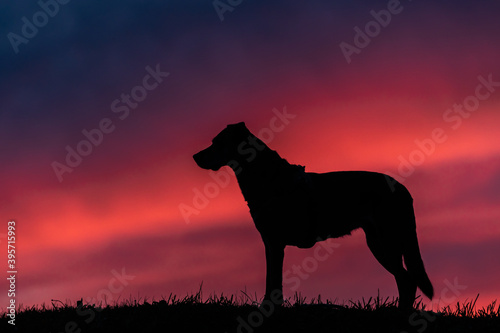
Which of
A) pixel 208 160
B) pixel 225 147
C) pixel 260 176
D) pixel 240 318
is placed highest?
pixel 225 147

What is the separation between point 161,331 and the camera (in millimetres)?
6496

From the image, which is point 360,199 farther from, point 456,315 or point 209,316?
point 209,316

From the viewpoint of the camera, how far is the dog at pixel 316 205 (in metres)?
8.61

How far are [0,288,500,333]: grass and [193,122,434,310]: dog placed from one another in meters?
1.08

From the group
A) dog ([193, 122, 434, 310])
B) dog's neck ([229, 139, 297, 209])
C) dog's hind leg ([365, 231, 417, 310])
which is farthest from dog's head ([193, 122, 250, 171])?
dog's hind leg ([365, 231, 417, 310])

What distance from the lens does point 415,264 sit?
360 inches

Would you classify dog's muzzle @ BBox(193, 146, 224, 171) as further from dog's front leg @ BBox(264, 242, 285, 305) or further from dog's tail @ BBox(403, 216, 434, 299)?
dog's tail @ BBox(403, 216, 434, 299)

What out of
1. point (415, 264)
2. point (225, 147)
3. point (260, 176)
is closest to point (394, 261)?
point (415, 264)

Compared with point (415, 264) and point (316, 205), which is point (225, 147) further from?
point (415, 264)

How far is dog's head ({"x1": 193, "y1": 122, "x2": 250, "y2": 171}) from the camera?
346 inches

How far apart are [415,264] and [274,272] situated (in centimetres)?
255

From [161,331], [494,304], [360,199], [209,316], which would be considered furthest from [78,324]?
[494,304]

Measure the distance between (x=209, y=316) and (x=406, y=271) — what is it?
3777 millimetres

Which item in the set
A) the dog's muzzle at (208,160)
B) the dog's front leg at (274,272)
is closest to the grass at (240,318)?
the dog's front leg at (274,272)
